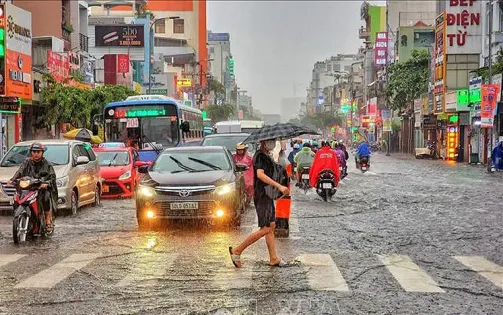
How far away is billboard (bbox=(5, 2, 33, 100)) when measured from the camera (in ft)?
108

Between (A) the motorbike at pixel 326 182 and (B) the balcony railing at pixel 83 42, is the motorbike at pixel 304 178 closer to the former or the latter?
(A) the motorbike at pixel 326 182

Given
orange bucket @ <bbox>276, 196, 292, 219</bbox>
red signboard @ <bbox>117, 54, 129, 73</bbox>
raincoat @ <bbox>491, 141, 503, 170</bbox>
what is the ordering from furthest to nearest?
red signboard @ <bbox>117, 54, 129, 73</bbox> < raincoat @ <bbox>491, 141, 503, 170</bbox> < orange bucket @ <bbox>276, 196, 292, 219</bbox>

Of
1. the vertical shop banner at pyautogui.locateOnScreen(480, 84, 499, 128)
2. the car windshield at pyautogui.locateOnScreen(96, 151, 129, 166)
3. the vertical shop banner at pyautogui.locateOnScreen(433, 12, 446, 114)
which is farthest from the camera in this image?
the vertical shop banner at pyautogui.locateOnScreen(433, 12, 446, 114)

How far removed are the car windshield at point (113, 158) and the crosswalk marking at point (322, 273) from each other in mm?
12798

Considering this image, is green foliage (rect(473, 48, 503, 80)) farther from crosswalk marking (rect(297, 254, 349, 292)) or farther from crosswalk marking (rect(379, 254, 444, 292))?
crosswalk marking (rect(297, 254, 349, 292))

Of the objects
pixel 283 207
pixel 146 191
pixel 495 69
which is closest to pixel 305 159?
pixel 146 191

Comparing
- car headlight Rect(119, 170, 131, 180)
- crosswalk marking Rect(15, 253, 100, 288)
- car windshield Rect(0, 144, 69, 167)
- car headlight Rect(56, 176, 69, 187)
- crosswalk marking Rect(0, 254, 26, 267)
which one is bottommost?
crosswalk marking Rect(0, 254, 26, 267)

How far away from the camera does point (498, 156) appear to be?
132 feet

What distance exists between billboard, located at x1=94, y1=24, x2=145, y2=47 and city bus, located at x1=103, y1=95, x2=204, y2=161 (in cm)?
5465

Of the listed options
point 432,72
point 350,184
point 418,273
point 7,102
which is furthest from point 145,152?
point 432,72

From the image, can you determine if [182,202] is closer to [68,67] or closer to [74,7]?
[68,67]

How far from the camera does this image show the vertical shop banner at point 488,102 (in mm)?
45312

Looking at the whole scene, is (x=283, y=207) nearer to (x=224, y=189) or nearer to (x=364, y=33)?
(x=224, y=189)

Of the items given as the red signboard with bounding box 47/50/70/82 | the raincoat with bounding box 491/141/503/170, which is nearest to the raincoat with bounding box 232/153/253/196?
the raincoat with bounding box 491/141/503/170
